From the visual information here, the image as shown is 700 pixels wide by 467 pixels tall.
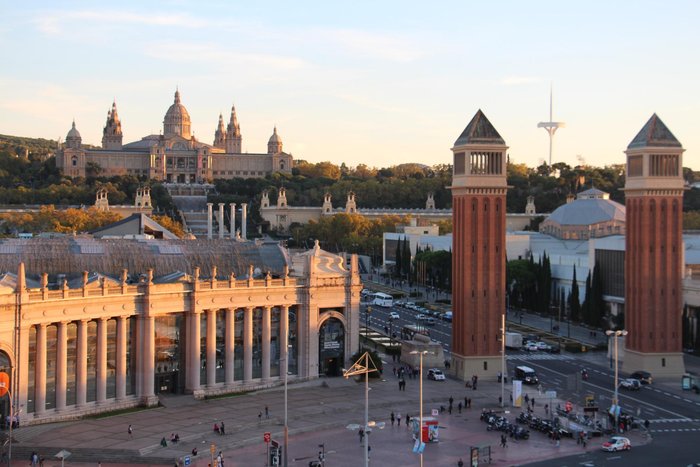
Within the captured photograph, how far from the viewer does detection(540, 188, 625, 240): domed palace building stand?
146 metres

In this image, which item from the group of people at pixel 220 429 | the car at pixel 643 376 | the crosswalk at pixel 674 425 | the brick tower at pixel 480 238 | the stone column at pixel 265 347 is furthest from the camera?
the brick tower at pixel 480 238

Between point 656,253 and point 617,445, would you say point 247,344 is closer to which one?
point 617,445

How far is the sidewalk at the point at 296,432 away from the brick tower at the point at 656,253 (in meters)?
19.8

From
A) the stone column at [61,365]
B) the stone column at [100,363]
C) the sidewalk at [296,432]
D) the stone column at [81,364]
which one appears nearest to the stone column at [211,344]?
the sidewalk at [296,432]

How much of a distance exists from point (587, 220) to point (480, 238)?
223 feet

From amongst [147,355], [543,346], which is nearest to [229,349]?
[147,355]

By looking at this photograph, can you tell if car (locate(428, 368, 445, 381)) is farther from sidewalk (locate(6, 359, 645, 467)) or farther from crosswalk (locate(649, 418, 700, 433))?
crosswalk (locate(649, 418, 700, 433))

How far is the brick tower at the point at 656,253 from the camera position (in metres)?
86.1

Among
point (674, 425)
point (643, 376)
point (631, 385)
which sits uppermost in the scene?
point (643, 376)

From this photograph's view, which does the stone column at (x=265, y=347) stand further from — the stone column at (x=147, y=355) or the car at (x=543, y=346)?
the car at (x=543, y=346)

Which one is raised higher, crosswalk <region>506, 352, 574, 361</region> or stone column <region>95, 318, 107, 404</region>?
stone column <region>95, 318, 107, 404</region>

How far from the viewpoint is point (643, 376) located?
8319 cm

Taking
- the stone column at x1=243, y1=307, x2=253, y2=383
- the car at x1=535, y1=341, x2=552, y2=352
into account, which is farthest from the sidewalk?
the car at x1=535, y1=341, x2=552, y2=352

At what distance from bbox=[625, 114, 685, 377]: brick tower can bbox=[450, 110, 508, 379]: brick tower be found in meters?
12.5
